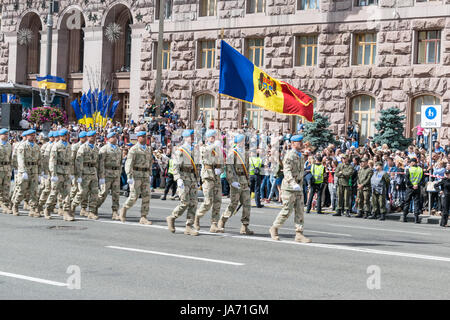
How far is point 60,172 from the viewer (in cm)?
1706

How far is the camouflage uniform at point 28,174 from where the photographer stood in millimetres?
17562

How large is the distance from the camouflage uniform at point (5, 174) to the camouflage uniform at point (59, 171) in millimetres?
1642

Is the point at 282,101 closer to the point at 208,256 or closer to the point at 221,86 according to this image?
the point at 221,86

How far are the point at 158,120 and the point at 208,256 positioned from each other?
1907 centimetres

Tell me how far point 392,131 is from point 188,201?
52.7 feet

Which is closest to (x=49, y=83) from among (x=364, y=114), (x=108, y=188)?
(x=364, y=114)

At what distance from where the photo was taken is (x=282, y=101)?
71.2ft

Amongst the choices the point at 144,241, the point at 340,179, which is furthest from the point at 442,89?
the point at 144,241

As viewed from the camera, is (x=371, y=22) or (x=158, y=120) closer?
(x=158, y=120)

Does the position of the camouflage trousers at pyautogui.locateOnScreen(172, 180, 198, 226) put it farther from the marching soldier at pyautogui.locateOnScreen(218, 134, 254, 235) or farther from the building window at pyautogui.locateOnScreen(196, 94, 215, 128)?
the building window at pyautogui.locateOnScreen(196, 94, 215, 128)

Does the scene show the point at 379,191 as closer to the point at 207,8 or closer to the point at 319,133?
the point at 319,133

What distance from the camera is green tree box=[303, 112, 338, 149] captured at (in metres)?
30.0

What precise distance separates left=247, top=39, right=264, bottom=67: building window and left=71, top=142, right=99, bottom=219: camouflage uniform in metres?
20.4
